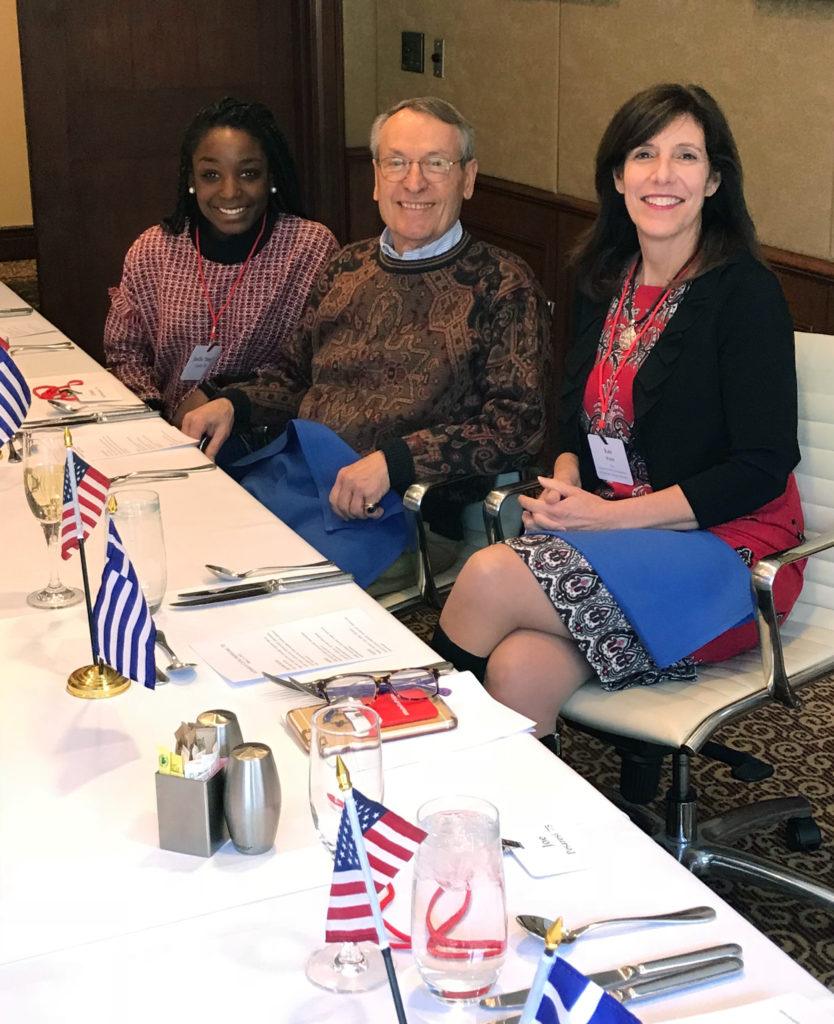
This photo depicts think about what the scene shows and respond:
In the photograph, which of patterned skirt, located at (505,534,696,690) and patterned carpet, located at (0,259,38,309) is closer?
patterned skirt, located at (505,534,696,690)

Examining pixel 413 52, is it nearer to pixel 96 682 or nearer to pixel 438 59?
pixel 438 59

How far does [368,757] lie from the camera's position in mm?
1300

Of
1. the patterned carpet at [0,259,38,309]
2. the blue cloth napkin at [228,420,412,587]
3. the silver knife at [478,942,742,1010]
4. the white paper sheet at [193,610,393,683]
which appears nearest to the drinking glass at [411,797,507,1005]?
the silver knife at [478,942,742,1010]

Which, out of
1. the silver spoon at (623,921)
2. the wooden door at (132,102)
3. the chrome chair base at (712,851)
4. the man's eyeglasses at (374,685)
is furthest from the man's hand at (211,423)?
the wooden door at (132,102)

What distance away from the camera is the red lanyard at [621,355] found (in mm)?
2605

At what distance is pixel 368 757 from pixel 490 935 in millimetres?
234

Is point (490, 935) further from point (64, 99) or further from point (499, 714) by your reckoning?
point (64, 99)

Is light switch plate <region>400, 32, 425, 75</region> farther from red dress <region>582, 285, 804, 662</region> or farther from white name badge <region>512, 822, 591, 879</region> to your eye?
white name badge <region>512, 822, 591, 879</region>

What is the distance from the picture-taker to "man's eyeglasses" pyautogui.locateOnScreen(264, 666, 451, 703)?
1676mm

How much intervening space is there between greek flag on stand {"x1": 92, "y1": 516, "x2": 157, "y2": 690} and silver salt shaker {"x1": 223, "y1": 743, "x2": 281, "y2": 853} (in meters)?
0.28

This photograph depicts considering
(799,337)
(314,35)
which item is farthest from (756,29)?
(314,35)

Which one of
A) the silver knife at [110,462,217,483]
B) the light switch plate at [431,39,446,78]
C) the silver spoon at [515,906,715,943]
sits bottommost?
the silver knife at [110,462,217,483]

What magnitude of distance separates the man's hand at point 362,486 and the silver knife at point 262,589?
761 mm

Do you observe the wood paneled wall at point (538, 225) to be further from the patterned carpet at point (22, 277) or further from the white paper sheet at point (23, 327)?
the patterned carpet at point (22, 277)
